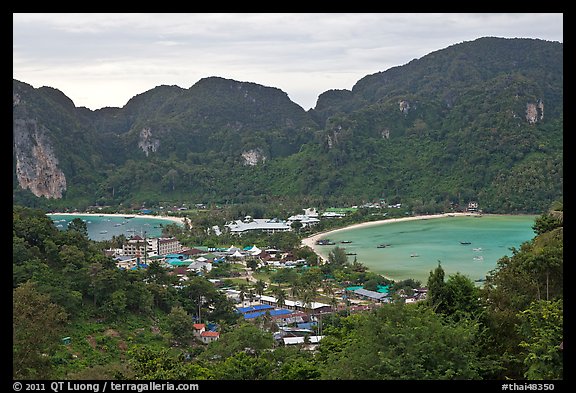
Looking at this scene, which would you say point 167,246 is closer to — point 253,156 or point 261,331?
point 261,331

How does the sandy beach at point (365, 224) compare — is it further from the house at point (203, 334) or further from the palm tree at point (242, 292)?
the house at point (203, 334)

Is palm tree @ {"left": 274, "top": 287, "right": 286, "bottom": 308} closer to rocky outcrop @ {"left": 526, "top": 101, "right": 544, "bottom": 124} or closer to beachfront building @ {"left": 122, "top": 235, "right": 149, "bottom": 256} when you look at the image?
beachfront building @ {"left": 122, "top": 235, "right": 149, "bottom": 256}

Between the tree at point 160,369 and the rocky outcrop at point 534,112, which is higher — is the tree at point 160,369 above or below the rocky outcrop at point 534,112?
below

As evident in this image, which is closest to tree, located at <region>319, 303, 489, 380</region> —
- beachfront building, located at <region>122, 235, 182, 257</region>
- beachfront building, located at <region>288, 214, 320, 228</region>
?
beachfront building, located at <region>122, 235, 182, 257</region>

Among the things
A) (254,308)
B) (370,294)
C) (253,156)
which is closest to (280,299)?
(254,308)

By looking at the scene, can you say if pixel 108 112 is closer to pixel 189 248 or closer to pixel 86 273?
pixel 189 248

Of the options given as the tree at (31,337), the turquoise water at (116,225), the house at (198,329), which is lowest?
the house at (198,329)

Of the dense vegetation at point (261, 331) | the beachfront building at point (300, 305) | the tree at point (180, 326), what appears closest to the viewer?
the dense vegetation at point (261, 331)


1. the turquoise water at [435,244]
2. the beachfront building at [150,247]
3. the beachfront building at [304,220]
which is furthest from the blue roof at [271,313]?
the beachfront building at [304,220]
